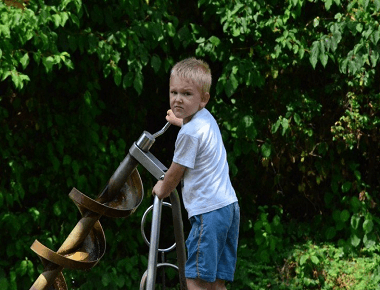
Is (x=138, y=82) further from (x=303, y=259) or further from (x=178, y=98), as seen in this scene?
(x=178, y=98)

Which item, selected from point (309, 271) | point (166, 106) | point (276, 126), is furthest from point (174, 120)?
point (309, 271)

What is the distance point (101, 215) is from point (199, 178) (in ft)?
1.35

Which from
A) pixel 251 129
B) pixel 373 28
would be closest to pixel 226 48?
pixel 251 129

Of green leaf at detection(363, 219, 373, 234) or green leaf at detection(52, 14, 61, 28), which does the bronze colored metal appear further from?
green leaf at detection(363, 219, 373, 234)

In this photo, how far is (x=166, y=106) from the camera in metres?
5.88

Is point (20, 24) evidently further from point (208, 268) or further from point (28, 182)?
point (208, 268)

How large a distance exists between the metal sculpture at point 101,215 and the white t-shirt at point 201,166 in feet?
0.36

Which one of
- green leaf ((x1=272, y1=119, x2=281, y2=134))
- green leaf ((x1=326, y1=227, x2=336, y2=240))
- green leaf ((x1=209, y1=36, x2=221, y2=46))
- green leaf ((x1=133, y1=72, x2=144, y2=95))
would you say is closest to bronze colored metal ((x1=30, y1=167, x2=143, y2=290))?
green leaf ((x1=133, y1=72, x2=144, y2=95))

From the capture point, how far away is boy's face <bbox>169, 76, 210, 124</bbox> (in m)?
2.98

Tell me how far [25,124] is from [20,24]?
1.04 m

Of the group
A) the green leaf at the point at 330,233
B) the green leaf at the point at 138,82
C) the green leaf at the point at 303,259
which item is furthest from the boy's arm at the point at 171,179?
the green leaf at the point at 330,233

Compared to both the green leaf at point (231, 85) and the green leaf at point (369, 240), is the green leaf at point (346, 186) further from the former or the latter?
the green leaf at point (231, 85)

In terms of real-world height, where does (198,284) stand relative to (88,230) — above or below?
below

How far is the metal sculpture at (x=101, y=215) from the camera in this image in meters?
3.03
